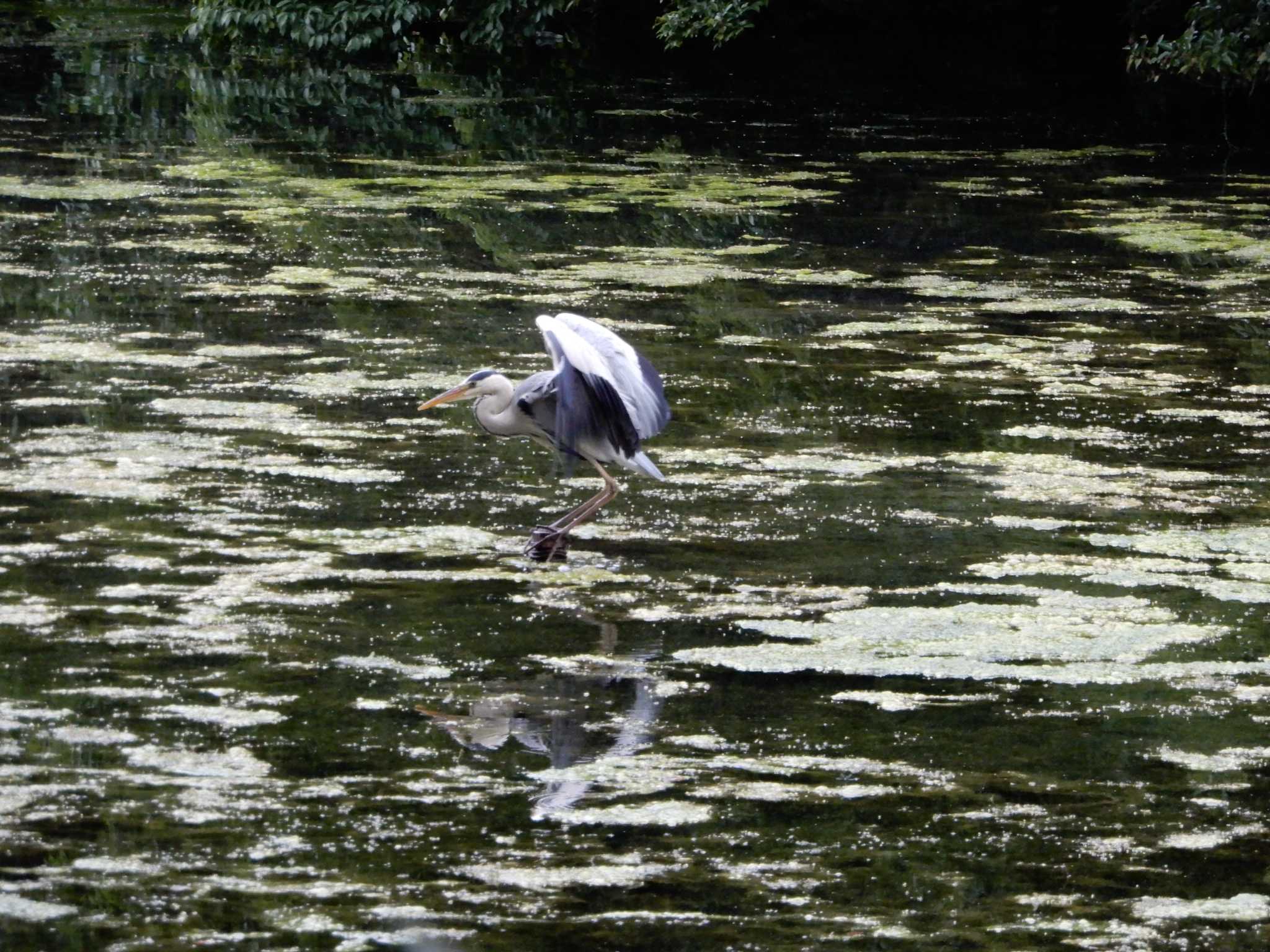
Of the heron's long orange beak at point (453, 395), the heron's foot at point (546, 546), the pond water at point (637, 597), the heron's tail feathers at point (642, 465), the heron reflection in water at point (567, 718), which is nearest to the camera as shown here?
the pond water at point (637, 597)

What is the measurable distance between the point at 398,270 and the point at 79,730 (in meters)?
3.96

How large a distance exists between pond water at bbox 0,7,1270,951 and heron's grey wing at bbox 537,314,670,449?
243 mm

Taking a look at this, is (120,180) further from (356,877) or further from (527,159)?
(356,877)

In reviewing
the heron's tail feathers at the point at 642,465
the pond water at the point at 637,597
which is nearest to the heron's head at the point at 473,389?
the pond water at the point at 637,597

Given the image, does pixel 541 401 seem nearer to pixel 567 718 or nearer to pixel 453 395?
pixel 453 395

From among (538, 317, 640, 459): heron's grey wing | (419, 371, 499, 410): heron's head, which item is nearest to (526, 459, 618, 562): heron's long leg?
(538, 317, 640, 459): heron's grey wing

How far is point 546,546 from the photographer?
3.88 m

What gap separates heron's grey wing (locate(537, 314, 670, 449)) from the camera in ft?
13.0

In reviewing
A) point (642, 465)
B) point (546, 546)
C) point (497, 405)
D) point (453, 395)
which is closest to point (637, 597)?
point (546, 546)

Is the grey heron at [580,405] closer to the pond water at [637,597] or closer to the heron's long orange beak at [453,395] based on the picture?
the heron's long orange beak at [453,395]

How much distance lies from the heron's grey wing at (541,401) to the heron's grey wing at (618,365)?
118 millimetres

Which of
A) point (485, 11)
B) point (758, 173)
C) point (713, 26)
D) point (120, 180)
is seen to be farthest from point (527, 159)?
point (485, 11)

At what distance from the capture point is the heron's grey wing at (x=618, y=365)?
13.0 ft

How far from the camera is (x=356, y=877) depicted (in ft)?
8.31
